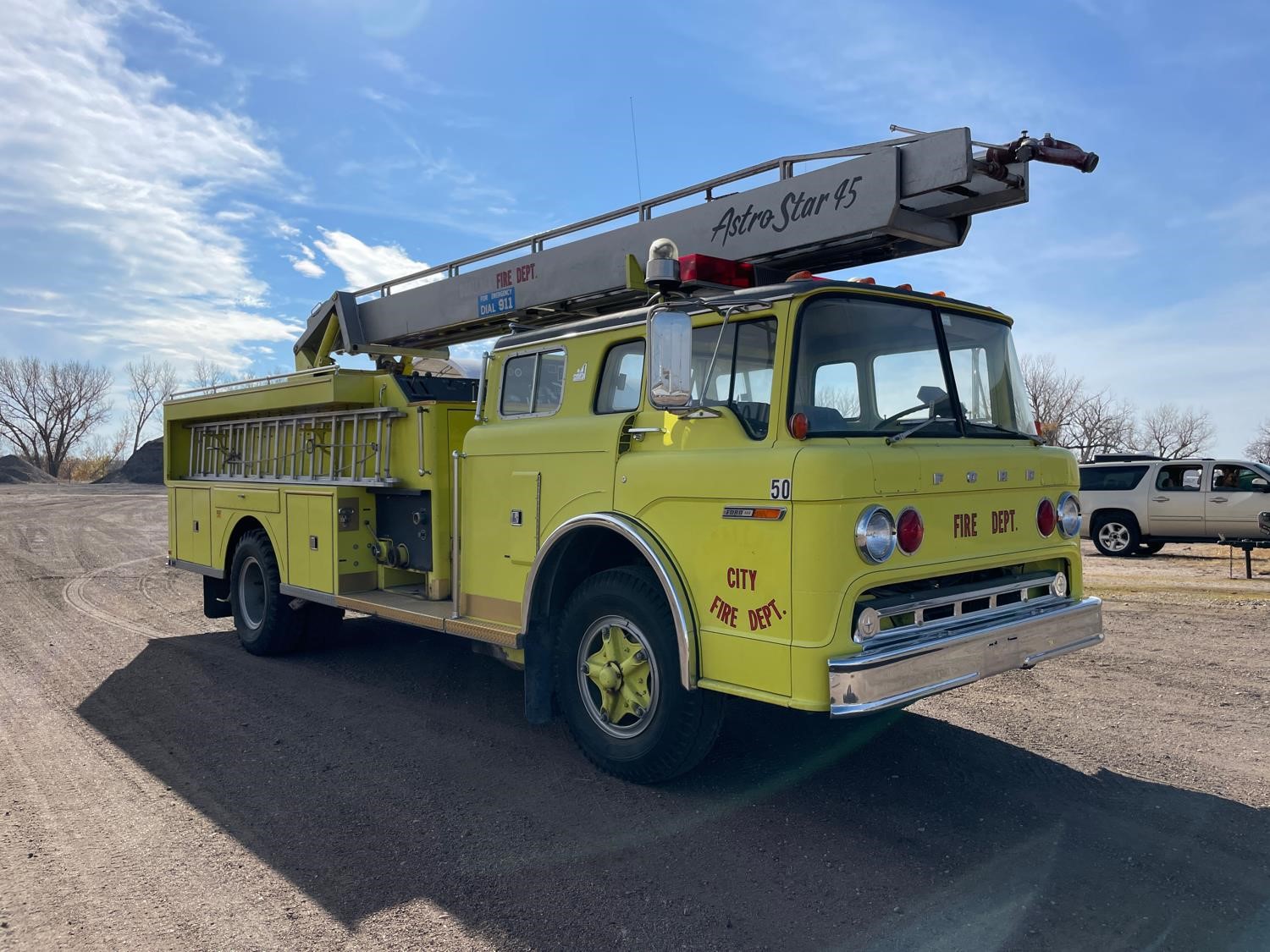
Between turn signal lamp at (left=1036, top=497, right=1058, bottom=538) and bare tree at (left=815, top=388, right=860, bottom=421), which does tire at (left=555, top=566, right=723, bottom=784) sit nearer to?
bare tree at (left=815, top=388, right=860, bottom=421)

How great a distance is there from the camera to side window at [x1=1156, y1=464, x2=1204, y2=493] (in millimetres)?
14961

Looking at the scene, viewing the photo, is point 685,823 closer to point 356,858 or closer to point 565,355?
point 356,858

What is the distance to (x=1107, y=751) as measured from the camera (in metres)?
5.00

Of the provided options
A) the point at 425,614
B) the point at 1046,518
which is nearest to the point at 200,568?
the point at 425,614

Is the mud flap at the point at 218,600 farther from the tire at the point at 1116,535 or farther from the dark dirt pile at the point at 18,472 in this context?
the dark dirt pile at the point at 18,472

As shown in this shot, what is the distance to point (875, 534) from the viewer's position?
3.73 m

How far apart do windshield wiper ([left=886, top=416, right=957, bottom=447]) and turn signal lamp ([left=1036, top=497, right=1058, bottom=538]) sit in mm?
723

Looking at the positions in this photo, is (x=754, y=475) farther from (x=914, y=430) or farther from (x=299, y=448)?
(x=299, y=448)

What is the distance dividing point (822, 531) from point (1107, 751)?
2.62 metres

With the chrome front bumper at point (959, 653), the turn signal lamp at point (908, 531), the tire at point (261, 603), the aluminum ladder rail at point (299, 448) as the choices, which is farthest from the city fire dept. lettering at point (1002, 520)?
the tire at point (261, 603)

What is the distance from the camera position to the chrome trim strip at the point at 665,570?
13.3 ft

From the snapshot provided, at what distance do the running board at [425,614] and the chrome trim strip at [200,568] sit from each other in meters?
2.38

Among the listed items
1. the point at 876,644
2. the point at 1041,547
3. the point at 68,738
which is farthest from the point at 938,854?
the point at 68,738

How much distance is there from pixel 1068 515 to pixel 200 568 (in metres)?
7.59
